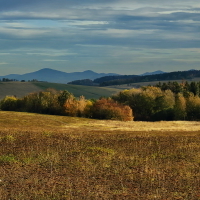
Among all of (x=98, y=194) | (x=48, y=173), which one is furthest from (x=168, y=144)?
(x=98, y=194)

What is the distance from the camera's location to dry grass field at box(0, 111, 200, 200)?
648 inches

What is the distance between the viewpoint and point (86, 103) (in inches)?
4631

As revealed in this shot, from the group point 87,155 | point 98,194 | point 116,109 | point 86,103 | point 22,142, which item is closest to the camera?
point 98,194

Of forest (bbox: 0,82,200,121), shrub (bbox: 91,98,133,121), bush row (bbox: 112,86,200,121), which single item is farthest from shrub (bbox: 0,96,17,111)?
bush row (bbox: 112,86,200,121)

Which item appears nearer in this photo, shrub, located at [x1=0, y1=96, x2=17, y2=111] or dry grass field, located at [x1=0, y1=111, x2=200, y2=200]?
dry grass field, located at [x1=0, y1=111, x2=200, y2=200]

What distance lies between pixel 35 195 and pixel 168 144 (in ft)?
57.5

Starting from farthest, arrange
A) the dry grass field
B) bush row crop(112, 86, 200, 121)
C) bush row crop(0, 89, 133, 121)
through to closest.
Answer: bush row crop(112, 86, 200, 121), bush row crop(0, 89, 133, 121), the dry grass field

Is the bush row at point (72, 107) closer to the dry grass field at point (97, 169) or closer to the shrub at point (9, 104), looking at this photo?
the shrub at point (9, 104)

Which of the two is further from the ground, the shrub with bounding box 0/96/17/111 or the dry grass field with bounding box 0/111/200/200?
the dry grass field with bounding box 0/111/200/200

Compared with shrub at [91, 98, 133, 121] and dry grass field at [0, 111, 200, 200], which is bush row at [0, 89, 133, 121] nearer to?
shrub at [91, 98, 133, 121]

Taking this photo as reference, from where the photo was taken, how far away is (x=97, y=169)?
21344mm

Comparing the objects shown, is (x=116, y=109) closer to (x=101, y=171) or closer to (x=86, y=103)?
(x=86, y=103)

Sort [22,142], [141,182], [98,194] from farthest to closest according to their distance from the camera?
[22,142] < [141,182] < [98,194]

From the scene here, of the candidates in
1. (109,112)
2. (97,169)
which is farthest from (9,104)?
(97,169)
